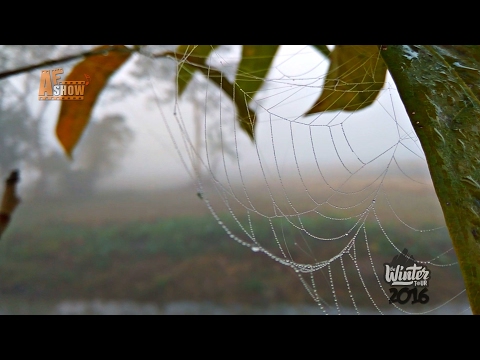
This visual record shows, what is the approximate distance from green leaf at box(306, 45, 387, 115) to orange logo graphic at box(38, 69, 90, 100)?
0.32m

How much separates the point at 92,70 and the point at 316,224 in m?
0.68

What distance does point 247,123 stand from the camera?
0.52 m

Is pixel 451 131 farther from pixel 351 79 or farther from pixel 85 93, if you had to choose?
pixel 85 93

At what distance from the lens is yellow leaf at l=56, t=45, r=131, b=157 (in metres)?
0.47

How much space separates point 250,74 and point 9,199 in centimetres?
33

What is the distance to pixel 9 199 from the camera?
370mm

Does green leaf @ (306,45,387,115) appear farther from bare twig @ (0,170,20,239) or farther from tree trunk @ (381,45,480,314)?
bare twig @ (0,170,20,239)

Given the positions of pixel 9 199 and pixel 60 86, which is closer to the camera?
pixel 9 199

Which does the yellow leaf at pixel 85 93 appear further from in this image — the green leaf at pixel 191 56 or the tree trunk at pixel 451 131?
the tree trunk at pixel 451 131

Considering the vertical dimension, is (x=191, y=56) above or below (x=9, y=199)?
above

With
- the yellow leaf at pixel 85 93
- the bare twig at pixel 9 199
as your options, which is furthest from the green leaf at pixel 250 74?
the bare twig at pixel 9 199

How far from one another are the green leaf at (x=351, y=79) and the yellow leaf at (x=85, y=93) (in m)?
0.27

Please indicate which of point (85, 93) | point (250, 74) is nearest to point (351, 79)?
point (250, 74)

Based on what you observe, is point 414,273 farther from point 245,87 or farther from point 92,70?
point 92,70
